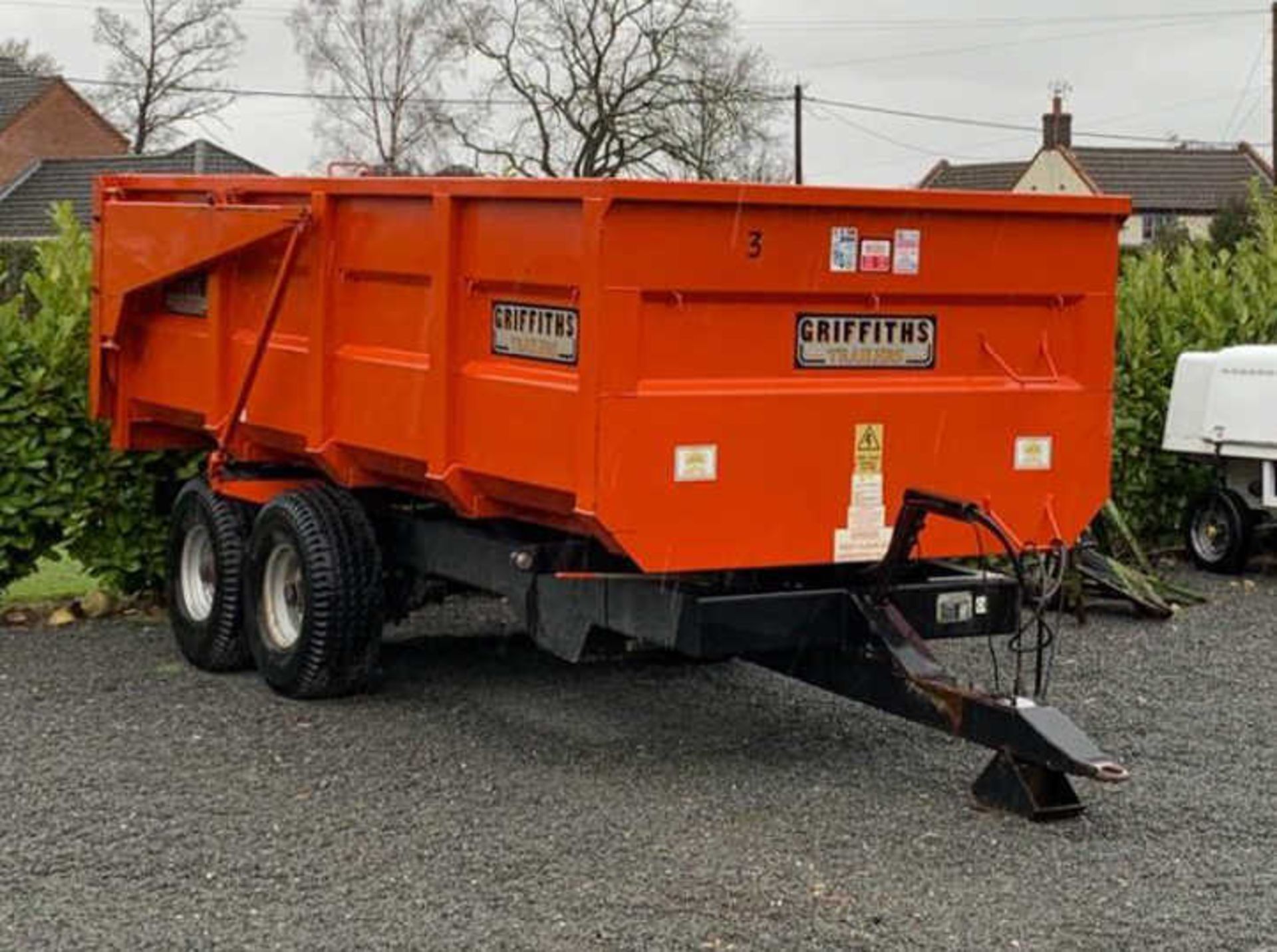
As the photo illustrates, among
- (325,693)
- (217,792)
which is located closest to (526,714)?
(325,693)

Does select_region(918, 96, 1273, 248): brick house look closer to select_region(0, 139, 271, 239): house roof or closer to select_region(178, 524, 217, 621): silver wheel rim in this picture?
select_region(0, 139, 271, 239): house roof

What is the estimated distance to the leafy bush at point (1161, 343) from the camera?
12906mm

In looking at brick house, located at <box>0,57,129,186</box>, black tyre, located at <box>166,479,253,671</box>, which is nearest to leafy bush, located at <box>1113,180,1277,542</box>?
black tyre, located at <box>166,479,253,671</box>

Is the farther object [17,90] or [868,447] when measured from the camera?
[17,90]

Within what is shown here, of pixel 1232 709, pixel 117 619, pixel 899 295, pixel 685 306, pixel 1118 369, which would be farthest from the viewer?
pixel 1118 369

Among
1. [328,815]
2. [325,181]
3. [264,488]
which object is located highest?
[325,181]

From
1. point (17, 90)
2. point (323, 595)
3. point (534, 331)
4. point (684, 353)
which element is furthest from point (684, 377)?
point (17, 90)

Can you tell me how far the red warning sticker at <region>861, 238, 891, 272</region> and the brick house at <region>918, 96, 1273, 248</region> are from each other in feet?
227

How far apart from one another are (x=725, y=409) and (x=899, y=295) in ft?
2.61

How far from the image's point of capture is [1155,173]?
81.7m

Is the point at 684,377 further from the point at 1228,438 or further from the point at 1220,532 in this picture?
the point at 1220,532

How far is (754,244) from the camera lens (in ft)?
21.1

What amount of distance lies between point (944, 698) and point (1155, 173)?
7893 centimetres

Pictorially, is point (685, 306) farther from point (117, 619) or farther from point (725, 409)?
point (117, 619)
